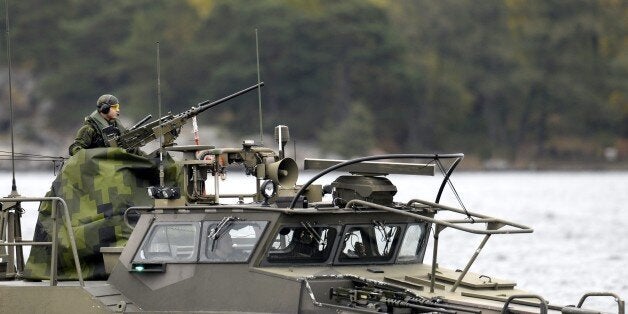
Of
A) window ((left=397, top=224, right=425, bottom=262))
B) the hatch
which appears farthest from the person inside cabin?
the hatch

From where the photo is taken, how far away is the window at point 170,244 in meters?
17.0

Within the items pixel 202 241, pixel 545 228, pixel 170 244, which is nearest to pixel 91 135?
pixel 170 244

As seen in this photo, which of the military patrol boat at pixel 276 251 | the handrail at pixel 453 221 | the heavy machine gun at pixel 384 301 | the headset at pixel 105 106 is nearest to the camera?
the heavy machine gun at pixel 384 301

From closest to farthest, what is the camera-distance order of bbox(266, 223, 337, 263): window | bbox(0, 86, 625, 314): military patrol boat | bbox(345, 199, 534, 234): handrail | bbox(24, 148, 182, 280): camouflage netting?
bbox(345, 199, 534, 234): handrail → bbox(0, 86, 625, 314): military patrol boat → bbox(266, 223, 337, 263): window → bbox(24, 148, 182, 280): camouflage netting

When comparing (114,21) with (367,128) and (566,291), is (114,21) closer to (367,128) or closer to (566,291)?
(367,128)

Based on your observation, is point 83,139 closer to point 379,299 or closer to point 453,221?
point 379,299

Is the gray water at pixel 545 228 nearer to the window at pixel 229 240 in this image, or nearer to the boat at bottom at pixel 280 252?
the boat at bottom at pixel 280 252

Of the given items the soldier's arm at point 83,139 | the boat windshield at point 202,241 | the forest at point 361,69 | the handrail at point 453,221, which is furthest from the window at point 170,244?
the forest at point 361,69

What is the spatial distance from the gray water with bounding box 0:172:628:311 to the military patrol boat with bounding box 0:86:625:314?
1103cm

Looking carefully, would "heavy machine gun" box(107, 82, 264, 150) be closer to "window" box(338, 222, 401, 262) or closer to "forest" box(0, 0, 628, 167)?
"window" box(338, 222, 401, 262)

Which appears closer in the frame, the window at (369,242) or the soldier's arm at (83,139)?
the window at (369,242)

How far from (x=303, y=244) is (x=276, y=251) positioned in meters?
0.32

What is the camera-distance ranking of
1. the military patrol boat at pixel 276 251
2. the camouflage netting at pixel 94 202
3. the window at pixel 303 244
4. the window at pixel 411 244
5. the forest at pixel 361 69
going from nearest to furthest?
the military patrol boat at pixel 276 251 < the window at pixel 303 244 < the window at pixel 411 244 < the camouflage netting at pixel 94 202 < the forest at pixel 361 69

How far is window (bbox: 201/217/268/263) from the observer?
55.0 ft
